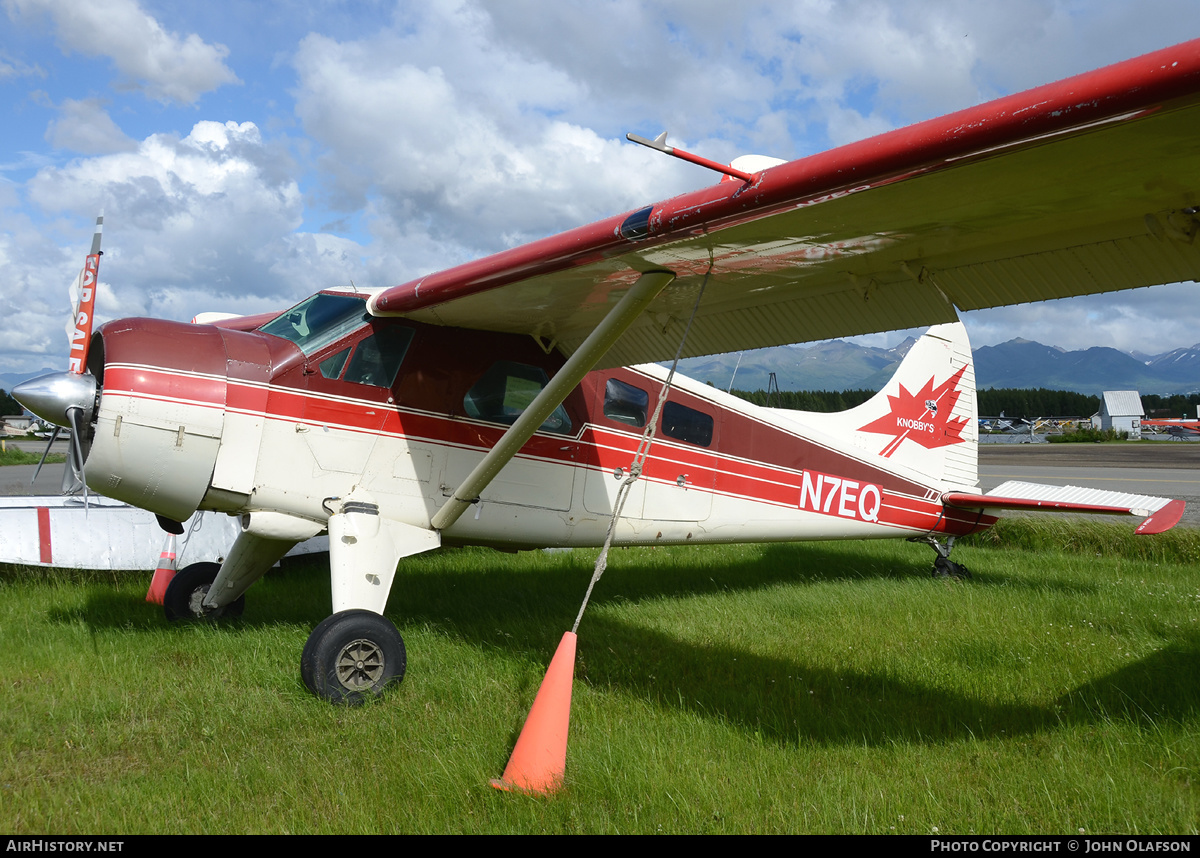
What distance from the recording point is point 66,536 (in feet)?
23.7

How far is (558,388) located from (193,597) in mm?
3925

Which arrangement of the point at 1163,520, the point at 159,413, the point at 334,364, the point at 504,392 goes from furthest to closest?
the point at 1163,520 < the point at 504,392 < the point at 334,364 < the point at 159,413

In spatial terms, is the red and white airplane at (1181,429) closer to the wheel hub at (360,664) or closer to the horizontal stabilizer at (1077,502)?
the horizontal stabilizer at (1077,502)

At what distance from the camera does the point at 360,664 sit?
4.37 m

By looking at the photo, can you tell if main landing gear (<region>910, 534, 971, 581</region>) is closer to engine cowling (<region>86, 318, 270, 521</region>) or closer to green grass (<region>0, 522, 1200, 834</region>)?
green grass (<region>0, 522, 1200, 834</region>)

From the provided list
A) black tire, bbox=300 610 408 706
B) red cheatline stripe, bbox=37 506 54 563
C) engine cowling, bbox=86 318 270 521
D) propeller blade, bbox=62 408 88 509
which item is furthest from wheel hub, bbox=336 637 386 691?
red cheatline stripe, bbox=37 506 54 563

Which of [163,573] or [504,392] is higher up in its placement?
[504,392]

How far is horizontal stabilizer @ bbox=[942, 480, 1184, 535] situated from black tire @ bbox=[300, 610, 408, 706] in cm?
525

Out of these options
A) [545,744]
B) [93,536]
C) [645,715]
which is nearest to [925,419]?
[645,715]

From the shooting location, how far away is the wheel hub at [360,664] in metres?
4.31

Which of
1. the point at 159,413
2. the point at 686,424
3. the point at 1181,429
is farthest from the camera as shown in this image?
the point at 1181,429

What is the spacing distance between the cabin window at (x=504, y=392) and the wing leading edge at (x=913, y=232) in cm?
41

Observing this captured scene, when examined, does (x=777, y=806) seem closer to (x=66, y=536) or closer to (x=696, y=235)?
(x=696, y=235)

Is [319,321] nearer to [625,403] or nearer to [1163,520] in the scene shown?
[625,403]
